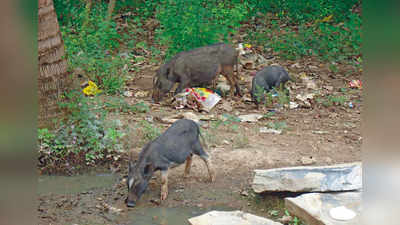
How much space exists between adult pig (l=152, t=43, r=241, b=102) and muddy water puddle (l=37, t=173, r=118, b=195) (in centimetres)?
320

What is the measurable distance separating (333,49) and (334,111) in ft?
9.62

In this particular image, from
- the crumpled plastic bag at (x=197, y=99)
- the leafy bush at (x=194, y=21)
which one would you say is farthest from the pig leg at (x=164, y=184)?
the leafy bush at (x=194, y=21)

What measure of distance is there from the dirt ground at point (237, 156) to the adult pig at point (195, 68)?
41cm

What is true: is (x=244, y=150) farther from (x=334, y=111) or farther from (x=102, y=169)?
(x=334, y=111)

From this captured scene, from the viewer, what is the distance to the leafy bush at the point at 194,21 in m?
9.59

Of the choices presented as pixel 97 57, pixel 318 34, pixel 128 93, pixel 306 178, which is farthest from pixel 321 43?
pixel 306 178

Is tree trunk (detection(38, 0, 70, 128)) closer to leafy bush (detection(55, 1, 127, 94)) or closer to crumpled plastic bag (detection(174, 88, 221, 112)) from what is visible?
leafy bush (detection(55, 1, 127, 94))

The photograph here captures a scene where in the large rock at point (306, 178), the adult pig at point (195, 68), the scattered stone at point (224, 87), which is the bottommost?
the large rock at point (306, 178)

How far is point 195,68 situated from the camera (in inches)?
371

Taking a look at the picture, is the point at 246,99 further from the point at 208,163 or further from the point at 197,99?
the point at 208,163

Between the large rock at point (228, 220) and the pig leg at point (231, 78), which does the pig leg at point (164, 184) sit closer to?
the large rock at point (228, 220)

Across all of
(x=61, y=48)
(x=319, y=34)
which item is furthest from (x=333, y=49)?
(x=61, y=48)

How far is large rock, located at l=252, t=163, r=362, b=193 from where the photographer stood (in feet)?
17.6
